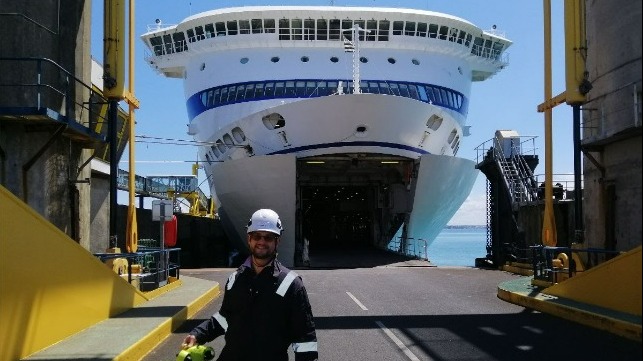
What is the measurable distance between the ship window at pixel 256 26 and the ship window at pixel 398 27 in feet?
18.2

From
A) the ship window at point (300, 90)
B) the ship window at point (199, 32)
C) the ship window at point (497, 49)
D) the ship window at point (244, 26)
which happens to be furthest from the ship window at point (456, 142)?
the ship window at point (199, 32)

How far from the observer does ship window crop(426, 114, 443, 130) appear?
23.0 metres

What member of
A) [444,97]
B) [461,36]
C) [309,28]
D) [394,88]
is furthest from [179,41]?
[461,36]

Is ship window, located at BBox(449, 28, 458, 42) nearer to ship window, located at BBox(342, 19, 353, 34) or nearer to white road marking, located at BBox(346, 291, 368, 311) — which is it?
ship window, located at BBox(342, 19, 353, 34)

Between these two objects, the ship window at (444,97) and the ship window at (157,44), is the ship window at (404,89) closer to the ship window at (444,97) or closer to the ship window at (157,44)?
the ship window at (444,97)

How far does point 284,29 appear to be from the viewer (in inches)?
1048

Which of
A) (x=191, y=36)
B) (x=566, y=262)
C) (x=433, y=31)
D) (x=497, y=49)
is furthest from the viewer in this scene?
(x=497, y=49)

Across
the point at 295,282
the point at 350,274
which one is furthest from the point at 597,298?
the point at 350,274

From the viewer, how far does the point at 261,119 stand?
22031 millimetres

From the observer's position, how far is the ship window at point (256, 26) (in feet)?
87.5

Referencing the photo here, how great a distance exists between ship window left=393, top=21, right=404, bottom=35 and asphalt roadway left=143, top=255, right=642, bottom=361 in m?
15.0

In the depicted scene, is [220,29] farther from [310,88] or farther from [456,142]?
[456,142]

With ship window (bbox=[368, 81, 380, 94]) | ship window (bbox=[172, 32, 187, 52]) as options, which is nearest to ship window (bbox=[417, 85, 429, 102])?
ship window (bbox=[368, 81, 380, 94])

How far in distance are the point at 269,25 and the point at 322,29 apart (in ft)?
7.14
